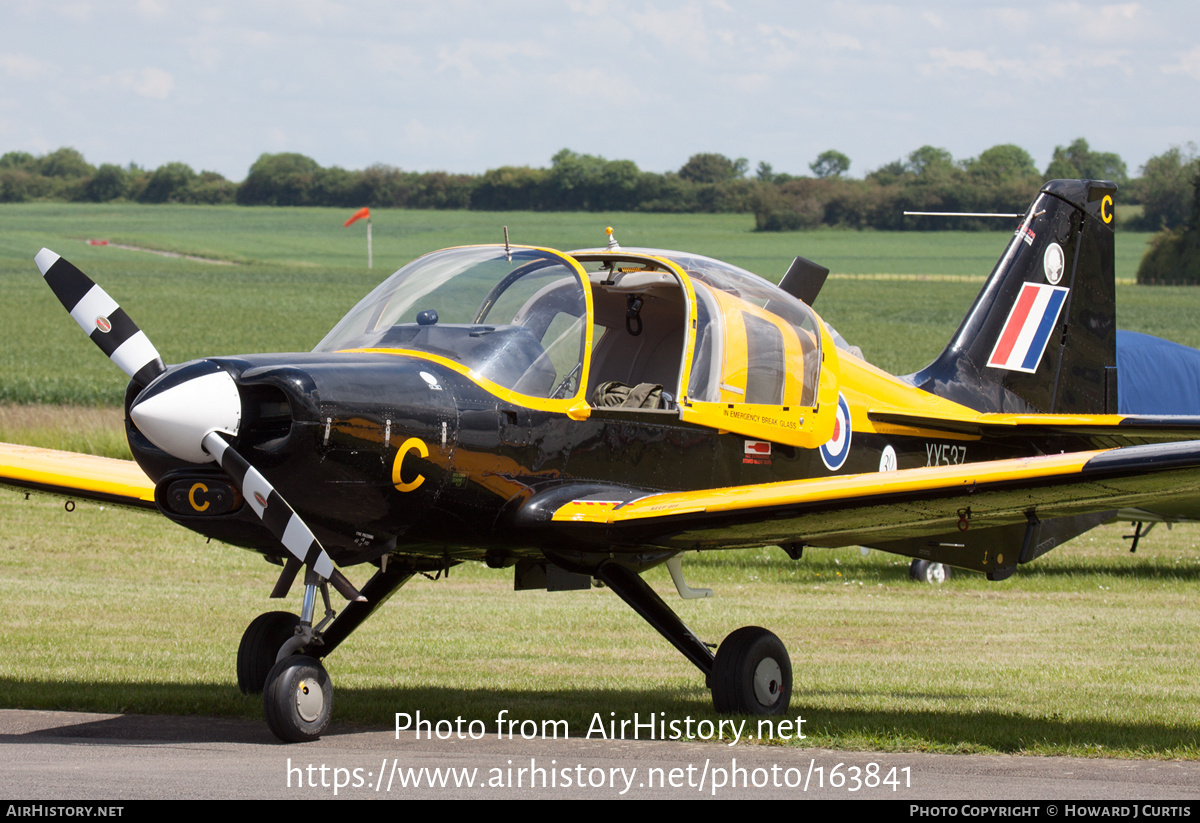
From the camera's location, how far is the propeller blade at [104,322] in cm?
779

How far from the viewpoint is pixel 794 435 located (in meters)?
9.38

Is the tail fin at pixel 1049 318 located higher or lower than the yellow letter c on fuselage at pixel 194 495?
higher

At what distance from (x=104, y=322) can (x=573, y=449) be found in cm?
274

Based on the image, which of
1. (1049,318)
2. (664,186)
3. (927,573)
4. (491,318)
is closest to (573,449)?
(491,318)

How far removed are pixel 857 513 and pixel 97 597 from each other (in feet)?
32.8

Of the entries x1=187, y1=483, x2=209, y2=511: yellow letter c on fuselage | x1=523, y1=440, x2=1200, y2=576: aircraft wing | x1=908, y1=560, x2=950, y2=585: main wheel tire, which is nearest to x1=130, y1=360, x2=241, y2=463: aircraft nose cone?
x1=187, y1=483, x2=209, y2=511: yellow letter c on fuselage

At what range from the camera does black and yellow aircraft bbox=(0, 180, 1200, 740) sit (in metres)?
7.30

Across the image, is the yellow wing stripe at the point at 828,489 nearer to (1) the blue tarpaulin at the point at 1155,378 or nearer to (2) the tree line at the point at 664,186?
(1) the blue tarpaulin at the point at 1155,378

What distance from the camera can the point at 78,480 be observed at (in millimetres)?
9664

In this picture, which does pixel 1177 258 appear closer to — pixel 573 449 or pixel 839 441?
pixel 839 441

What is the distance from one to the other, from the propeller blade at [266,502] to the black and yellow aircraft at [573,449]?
0.02 metres

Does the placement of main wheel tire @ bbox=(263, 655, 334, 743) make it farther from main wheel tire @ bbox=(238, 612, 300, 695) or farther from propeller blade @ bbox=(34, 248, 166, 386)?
main wheel tire @ bbox=(238, 612, 300, 695)

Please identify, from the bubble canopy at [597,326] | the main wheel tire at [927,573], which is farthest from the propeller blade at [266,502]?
the main wheel tire at [927,573]
